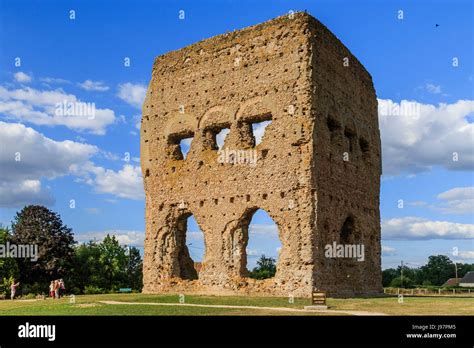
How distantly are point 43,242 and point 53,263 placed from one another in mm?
1469

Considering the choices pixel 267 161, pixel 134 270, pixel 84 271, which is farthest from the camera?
pixel 134 270

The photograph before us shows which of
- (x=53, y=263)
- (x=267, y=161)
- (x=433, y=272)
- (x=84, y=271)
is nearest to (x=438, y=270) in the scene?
(x=433, y=272)

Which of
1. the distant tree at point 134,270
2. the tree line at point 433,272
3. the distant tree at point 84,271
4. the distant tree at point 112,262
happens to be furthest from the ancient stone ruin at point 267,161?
the tree line at point 433,272

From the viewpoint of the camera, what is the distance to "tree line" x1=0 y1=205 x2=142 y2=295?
3112 cm

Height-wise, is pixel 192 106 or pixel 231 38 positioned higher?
pixel 231 38

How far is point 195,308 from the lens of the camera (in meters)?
15.0

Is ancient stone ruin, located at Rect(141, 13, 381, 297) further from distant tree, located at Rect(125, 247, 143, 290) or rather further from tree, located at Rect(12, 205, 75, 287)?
distant tree, located at Rect(125, 247, 143, 290)

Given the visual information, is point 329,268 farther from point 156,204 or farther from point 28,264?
point 28,264

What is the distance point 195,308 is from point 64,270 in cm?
1975

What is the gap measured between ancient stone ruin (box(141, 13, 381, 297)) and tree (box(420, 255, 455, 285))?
1931 inches

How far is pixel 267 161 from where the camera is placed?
20.2 metres

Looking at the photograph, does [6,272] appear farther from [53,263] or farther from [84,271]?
[84,271]

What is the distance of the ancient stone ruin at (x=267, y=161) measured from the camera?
1944 cm
